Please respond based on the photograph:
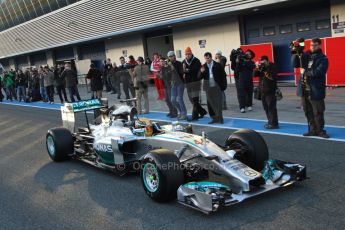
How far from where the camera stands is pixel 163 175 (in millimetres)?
5371

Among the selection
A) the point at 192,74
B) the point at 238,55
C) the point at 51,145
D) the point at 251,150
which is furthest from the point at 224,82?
the point at 251,150

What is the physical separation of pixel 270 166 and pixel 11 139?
27.9 ft

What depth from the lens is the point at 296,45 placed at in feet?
27.7

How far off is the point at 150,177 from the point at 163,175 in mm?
438

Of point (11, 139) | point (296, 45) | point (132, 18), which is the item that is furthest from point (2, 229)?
point (132, 18)

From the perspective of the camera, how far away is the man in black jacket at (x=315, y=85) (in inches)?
318

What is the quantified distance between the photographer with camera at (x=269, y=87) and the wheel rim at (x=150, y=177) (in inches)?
180

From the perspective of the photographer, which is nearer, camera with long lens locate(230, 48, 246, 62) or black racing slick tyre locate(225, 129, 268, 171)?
black racing slick tyre locate(225, 129, 268, 171)

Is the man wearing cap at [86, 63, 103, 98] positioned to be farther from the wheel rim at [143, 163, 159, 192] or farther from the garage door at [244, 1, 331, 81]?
the wheel rim at [143, 163, 159, 192]

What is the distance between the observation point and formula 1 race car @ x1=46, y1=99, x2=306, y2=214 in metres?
5.13

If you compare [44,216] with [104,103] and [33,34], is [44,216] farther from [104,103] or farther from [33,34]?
[33,34]

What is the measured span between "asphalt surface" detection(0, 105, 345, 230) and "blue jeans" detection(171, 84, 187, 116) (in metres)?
3.71

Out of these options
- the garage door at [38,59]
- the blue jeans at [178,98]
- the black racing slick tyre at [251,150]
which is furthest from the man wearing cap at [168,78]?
the garage door at [38,59]

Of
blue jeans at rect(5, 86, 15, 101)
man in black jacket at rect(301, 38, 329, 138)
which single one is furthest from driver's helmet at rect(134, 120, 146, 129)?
blue jeans at rect(5, 86, 15, 101)
